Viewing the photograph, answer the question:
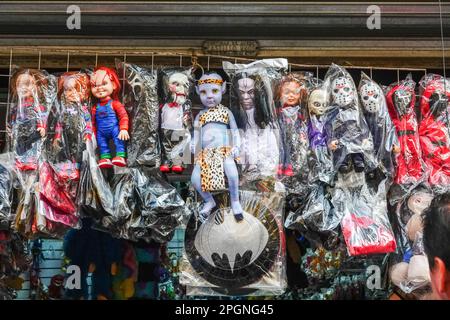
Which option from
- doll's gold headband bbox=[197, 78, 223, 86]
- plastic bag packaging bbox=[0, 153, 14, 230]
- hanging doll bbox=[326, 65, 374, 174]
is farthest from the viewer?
doll's gold headband bbox=[197, 78, 223, 86]

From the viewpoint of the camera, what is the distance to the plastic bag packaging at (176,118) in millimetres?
3834

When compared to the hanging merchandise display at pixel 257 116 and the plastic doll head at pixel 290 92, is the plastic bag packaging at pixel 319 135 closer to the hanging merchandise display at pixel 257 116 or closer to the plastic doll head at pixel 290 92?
the plastic doll head at pixel 290 92

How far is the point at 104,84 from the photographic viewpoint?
3902 millimetres

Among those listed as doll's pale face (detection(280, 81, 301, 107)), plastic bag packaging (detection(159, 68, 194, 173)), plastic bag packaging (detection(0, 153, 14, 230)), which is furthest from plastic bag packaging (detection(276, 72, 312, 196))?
plastic bag packaging (detection(0, 153, 14, 230))

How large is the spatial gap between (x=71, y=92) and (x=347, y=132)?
1376 millimetres

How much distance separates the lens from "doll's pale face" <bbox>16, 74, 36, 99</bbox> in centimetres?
387

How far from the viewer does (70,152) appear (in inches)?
150

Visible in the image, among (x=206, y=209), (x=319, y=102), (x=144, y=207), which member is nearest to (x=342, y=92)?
(x=319, y=102)

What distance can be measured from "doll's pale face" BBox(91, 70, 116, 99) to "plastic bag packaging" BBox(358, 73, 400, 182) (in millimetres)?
1268

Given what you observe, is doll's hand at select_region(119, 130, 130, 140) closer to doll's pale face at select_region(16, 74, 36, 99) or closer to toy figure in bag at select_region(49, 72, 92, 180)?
toy figure in bag at select_region(49, 72, 92, 180)

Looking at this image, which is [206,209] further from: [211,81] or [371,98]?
[371,98]
